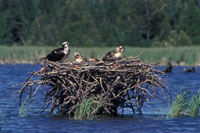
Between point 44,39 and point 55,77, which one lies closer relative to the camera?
point 55,77

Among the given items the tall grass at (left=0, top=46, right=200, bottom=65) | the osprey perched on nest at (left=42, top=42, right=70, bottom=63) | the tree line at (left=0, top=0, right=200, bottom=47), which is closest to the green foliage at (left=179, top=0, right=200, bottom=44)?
the tree line at (left=0, top=0, right=200, bottom=47)

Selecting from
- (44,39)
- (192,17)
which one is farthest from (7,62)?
(192,17)

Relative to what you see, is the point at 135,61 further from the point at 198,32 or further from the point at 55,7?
the point at 55,7

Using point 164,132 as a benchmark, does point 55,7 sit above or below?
above

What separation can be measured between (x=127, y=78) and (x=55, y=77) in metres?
1.81

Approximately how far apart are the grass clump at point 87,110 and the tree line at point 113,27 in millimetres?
51122

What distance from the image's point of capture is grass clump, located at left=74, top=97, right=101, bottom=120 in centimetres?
1364

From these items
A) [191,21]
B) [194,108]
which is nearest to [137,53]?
[191,21]

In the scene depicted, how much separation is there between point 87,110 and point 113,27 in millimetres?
67936

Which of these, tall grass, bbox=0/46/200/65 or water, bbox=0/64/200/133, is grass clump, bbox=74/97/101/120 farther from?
tall grass, bbox=0/46/200/65

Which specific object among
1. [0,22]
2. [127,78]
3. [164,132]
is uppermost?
[0,22]

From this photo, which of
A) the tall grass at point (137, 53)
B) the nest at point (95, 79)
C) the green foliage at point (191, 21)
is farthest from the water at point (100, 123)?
the green foliage at point (191, 21)

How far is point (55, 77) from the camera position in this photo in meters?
13.8

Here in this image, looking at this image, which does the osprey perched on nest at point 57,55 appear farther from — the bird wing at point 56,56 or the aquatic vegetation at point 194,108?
the aquatic vegetation at point 194,108
